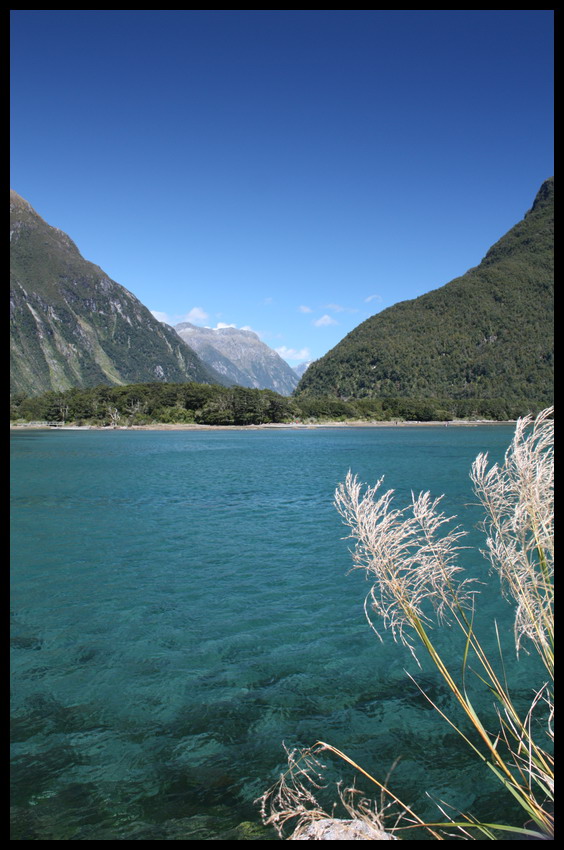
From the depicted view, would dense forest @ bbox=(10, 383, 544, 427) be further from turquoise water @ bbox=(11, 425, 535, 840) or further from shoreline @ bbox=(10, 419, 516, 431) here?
turquoise water @ bbox=(11, 425, 535, 840)

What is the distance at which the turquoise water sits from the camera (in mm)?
6340

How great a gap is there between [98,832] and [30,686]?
4267 mm

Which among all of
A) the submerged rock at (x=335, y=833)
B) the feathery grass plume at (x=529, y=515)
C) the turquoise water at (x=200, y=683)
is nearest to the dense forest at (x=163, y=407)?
the turquoise water at (x=200, y=683)

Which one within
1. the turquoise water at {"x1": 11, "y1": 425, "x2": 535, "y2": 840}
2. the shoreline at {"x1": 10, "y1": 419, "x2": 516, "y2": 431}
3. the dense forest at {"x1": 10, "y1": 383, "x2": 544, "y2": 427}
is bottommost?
the turquoise water at {"x1": 11, "y1": 425, "x2": 535, "y2": 840}

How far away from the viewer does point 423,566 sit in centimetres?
410

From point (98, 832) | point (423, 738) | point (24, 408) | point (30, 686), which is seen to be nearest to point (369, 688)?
point (423, 738)

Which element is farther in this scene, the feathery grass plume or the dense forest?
the dense forest

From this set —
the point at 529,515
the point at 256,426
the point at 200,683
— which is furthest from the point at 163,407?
the point at 529,515

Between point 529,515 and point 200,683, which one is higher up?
point 529,515

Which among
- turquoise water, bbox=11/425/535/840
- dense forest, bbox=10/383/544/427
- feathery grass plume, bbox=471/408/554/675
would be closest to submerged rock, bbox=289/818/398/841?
feathery grass plume, bbox=471/408/554/675

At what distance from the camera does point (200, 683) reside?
9289 mm

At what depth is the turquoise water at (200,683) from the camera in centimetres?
634

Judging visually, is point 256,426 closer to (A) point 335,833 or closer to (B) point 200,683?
(B) point 200,683

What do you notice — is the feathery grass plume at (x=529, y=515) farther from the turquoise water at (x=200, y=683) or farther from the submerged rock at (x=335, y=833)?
the turquoise water at (x=200, y=683)
